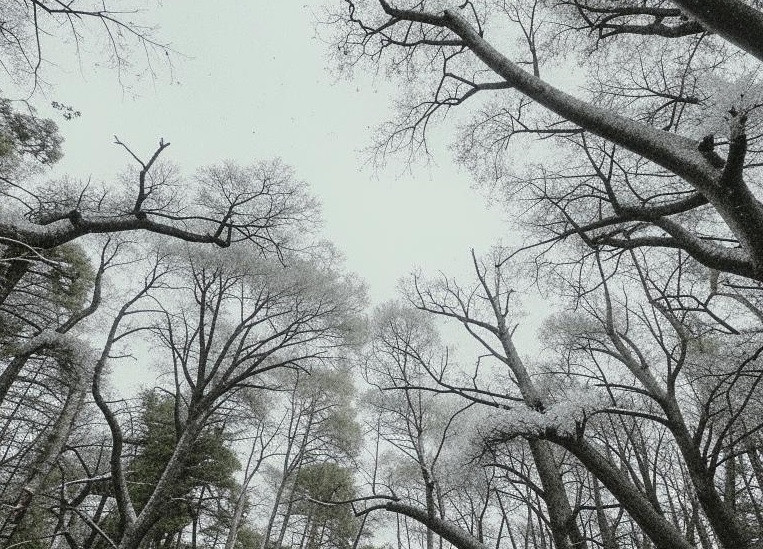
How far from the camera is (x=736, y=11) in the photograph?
6.87 ft

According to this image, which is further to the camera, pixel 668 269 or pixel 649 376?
pixel 668 269

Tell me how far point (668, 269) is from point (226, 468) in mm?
14496

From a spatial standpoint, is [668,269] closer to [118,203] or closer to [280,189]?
[280,189]

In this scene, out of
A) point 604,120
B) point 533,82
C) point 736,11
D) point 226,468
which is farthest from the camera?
point 226,468

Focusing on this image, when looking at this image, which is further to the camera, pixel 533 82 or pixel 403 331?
pixel 403 331

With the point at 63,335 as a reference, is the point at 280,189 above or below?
above

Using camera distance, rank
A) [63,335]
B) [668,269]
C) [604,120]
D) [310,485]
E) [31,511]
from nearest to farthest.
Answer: [604,120]
[668,269]
[63,335]
[31,511]
[310,485]

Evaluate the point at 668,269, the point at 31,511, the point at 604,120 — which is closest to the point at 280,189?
the point at 604,120

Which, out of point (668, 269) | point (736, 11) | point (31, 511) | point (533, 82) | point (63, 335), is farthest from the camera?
point (31, 511)

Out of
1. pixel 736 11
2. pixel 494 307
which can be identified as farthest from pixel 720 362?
pixel 736 11

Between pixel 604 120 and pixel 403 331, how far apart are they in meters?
8.79

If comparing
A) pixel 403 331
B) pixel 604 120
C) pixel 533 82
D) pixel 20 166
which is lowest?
pixel 604 120

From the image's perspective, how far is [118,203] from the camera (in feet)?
20.5

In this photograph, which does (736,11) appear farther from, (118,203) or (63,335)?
(63,335)
